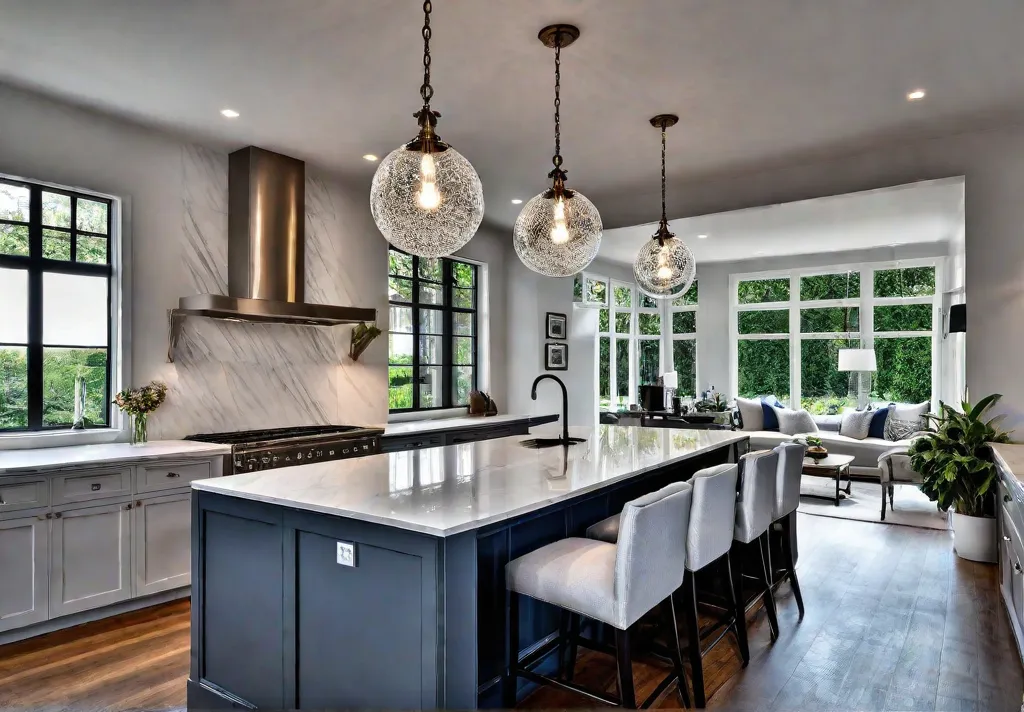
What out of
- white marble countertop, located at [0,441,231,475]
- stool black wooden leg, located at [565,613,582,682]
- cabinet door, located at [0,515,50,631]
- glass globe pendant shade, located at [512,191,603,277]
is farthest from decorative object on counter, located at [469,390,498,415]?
stool black wooden leg, located at [565,613,582,682]

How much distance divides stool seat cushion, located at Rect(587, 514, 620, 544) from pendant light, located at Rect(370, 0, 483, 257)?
1.30 metres

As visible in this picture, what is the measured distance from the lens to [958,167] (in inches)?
173

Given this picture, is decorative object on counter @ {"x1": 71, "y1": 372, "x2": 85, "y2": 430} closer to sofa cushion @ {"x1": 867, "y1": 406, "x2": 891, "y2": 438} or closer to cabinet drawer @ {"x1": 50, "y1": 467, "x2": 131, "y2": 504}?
cabinet drawer @ {"x1": 50, "y1": 467, "x2": 131, "y2": 504}

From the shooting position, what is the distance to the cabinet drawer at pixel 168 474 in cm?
348

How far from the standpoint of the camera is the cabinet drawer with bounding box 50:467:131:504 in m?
3.17

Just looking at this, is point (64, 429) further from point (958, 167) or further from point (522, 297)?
point (958, 167)

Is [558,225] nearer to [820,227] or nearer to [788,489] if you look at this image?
[788,489]

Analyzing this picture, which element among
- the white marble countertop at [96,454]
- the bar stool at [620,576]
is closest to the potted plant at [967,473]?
the bar stool at [620,576]

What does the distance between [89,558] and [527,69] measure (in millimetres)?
3397

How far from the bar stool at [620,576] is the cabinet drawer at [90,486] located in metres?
2.40

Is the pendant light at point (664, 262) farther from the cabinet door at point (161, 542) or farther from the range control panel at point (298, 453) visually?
the cabinet door at point (161, 542)

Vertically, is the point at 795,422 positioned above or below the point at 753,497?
below

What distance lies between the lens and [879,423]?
7.74 m

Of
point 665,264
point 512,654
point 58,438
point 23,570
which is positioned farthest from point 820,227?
point 23,570
